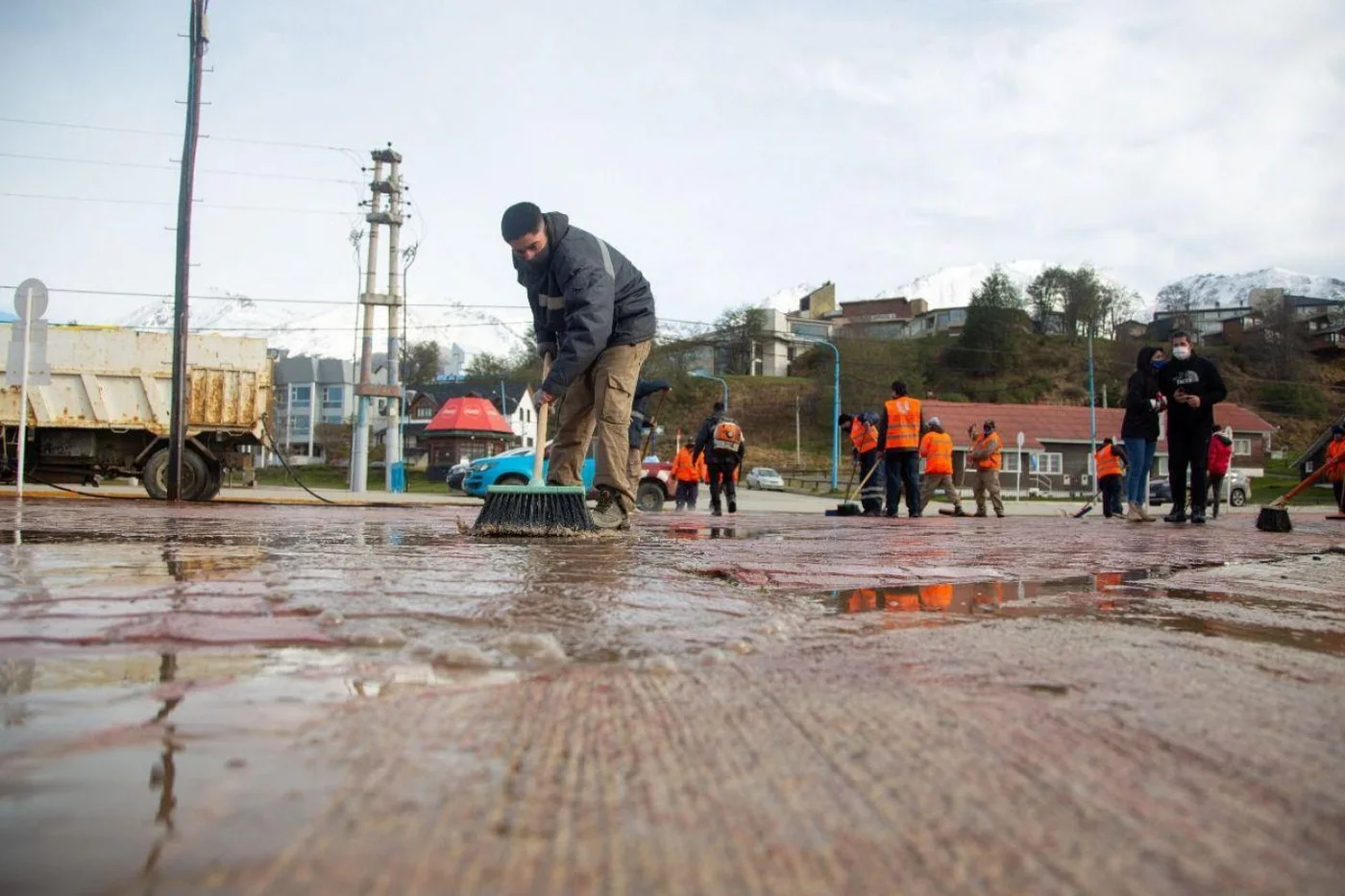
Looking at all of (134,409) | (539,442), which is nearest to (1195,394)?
(539,442)

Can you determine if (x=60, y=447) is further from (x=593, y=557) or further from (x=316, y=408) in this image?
(x=316, y=408)

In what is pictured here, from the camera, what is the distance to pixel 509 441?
56656 millimetres

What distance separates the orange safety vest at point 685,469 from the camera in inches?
651

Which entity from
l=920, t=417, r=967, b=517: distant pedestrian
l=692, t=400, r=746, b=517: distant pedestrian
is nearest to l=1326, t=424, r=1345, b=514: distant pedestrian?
l=920, t=417, r=967, b=517: distant pedestrian

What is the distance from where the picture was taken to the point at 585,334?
15.0 ft

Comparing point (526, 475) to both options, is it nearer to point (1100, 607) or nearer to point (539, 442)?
point (539, 442)

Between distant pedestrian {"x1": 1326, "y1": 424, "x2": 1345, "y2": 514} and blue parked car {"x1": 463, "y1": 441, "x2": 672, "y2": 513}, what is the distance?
31.1 feet

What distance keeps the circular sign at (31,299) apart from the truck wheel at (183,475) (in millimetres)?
2531

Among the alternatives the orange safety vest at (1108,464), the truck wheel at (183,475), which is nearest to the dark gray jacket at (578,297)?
the orange safety vest at (1108,464)

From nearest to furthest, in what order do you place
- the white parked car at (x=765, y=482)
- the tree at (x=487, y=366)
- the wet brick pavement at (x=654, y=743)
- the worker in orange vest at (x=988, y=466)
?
the wet brick pavement at (x=654, y=743) < the worker in orange vest at (x=988, y=466) < the white parked car at (x=765, y=482) < the tree at (x=487, y=366)

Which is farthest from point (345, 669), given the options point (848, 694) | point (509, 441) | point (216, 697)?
point (509, 441)

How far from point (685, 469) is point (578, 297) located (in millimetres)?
12086

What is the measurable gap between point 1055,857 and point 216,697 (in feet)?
3.03

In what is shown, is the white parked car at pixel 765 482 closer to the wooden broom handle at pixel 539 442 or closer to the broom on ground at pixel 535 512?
the wooden broom handle at pixel 539 442
